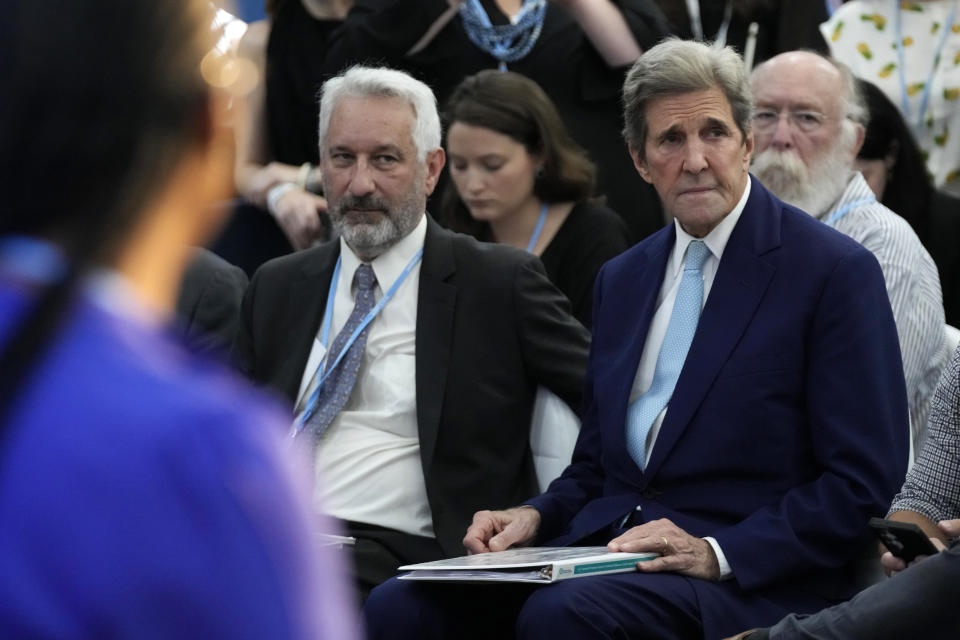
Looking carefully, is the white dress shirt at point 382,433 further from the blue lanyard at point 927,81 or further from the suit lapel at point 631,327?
the blue lanyard at point 927,81

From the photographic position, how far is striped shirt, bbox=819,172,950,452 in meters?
4.14

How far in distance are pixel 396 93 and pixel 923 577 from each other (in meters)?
2.45

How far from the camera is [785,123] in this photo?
5.01m

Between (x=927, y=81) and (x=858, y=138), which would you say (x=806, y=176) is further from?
(x=927, y=81)

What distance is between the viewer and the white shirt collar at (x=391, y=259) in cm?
427

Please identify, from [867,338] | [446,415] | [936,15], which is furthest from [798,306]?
[936,15]

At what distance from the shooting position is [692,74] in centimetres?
372

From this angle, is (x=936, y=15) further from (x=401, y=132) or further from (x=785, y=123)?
(x=401, y=132)

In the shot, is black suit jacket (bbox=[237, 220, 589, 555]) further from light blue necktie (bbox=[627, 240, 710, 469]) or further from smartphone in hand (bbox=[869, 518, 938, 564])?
smartphone in hand (bbox=[869, 518, 938, 564])

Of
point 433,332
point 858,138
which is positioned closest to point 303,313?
point 433,332

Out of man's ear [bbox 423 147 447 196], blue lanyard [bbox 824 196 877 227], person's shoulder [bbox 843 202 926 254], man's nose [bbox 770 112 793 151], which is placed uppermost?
man's ear [bbox 423 147 447 196]

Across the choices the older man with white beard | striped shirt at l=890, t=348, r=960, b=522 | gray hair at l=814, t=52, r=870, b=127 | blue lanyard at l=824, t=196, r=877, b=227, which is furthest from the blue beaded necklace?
striped shirt at l=890, t=348, r=960, b=522

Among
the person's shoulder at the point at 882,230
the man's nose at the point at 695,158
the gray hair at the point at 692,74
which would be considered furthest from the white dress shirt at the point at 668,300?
the person's shoulder at the point at 882,230

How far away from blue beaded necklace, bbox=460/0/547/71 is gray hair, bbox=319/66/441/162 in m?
1.09
